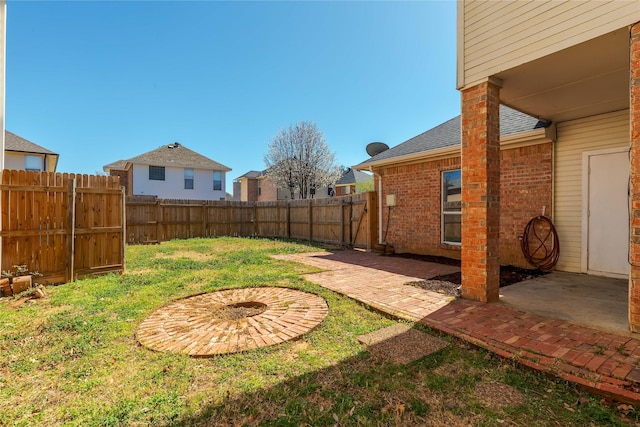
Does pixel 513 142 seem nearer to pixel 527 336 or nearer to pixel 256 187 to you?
pixel 527 336

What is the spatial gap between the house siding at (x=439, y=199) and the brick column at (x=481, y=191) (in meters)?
3.12

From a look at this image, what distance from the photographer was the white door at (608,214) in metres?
5.22

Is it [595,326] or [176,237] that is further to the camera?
[176,237]

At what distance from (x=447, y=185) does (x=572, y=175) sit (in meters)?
2.57

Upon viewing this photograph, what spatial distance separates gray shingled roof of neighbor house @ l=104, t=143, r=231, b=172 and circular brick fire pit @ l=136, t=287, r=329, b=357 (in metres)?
21.6

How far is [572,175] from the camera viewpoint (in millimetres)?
5750

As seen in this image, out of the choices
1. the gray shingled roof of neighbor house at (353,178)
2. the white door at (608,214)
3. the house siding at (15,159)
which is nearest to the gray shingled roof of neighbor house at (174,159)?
the house siding at (15,159)

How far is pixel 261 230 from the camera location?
50.0ft

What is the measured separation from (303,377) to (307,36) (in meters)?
11.7

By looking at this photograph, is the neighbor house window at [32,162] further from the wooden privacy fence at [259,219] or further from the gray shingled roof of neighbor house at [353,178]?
the gray shingled roof of neighbor house at [353,178]

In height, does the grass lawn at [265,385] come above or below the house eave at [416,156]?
below

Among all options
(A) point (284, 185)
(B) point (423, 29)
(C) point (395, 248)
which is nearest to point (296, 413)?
(C) point (395, 248)

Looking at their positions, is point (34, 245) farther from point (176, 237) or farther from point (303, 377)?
point (176, 237)

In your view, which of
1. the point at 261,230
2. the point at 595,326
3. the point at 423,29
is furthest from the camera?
the point at 261,230
